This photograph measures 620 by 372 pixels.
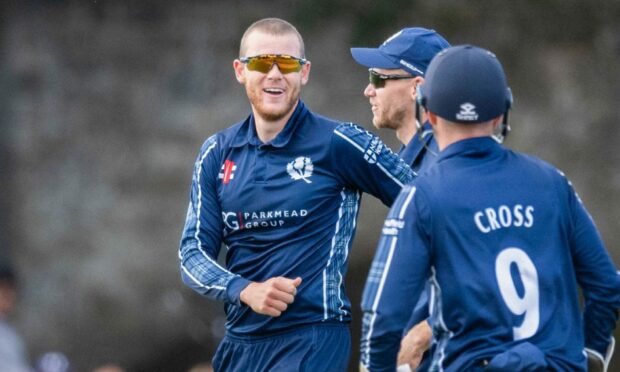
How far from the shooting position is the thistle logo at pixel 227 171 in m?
5.52

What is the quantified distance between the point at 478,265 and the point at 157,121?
7527 millimetres

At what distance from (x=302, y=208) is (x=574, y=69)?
6.04 m

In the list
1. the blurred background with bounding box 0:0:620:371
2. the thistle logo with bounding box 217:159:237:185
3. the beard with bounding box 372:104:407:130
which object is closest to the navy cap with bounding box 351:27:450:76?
the beard with bounding box 372:104:407:130

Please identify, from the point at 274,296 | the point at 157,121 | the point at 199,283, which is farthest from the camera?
the point at 157,121

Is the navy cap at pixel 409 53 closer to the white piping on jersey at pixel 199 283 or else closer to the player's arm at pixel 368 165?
the player's arm at pixel 368 165

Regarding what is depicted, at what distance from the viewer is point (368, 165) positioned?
17.7ft

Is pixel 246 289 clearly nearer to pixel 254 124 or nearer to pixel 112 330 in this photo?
pixel 254 124

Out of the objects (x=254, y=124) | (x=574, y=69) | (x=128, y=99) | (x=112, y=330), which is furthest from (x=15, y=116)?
(x=254, y=124)

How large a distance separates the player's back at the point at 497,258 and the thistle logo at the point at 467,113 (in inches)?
3.0

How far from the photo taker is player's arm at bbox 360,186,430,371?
408 centimetres

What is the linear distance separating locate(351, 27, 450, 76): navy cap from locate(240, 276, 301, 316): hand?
126 cm

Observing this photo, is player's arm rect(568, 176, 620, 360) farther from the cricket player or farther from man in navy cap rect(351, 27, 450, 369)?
man in navy cap rect(351, 27, 450, 369)

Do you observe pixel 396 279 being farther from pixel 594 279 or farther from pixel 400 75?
pixel 400 75

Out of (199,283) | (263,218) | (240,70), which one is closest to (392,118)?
(240,70)
